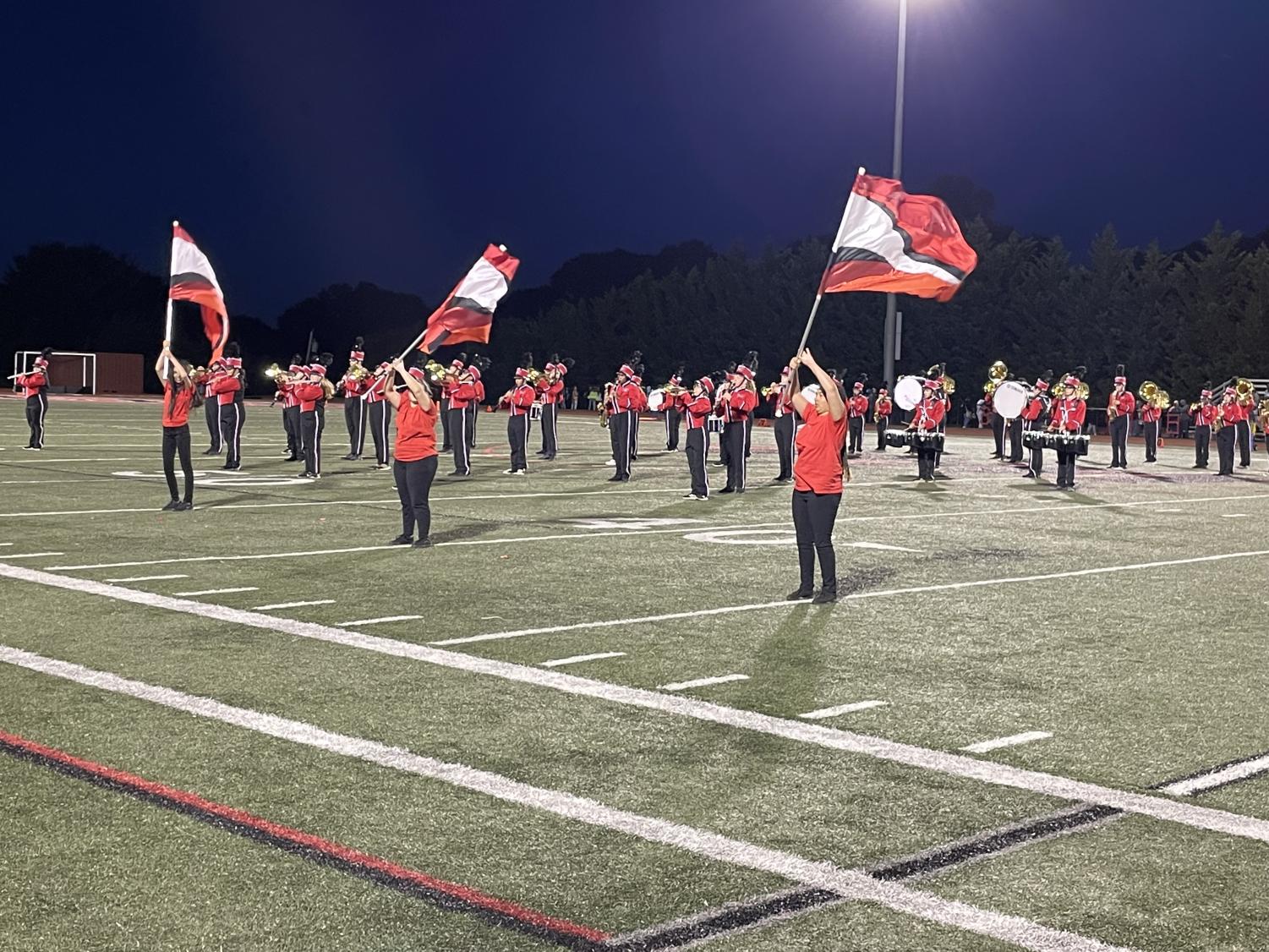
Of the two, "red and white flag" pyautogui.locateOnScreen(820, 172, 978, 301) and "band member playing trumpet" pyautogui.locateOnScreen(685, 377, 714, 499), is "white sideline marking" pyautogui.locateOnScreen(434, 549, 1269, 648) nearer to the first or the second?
"red and white flag" pyautogui.locateOnScreen(820, 172, 978, 301)

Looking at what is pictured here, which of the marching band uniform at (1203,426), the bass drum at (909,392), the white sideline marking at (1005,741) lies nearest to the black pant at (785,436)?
the bass drum at (909,392)

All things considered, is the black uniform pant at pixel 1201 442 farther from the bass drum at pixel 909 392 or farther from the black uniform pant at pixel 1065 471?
the black uniform pant at pixel 1065 471

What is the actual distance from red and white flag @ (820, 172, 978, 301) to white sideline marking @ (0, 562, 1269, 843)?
521cm

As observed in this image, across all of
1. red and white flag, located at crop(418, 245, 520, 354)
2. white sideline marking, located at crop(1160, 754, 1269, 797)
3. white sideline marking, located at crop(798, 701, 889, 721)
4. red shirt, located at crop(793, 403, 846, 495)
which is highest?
red and white flag, located at crop(418, 245, 520, 354)

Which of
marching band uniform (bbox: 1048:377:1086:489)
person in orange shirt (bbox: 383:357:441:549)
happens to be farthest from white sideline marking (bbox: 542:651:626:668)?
marching band uniform (bbox: 1048:377:1086:489)

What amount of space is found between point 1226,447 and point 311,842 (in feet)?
83.1

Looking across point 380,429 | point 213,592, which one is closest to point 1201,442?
point 380,429

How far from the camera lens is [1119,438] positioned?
28.6m

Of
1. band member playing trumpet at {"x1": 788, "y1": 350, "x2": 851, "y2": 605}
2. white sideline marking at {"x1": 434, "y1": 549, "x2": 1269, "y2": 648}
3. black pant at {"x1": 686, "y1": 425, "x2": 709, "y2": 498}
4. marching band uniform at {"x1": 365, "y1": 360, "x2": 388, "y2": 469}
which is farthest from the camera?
marching band uniform at {"x1": 365, "y1": 360, "x2": 388, "y2": 469}

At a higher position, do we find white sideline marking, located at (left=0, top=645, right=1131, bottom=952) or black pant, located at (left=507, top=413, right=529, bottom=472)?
black pant, located at (left=507, top=413, right=529, bottom=472)

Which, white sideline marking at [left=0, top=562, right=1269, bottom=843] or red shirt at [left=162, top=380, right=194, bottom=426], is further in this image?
red shirt at [left=162, top=380, right=194, bottom=426]

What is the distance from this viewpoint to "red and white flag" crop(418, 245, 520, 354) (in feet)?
52.7

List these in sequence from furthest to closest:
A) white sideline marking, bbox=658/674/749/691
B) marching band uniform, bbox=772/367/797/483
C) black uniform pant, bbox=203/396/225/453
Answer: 1. black uniform pant, bbox=203/396/225/453
2. marching band uniform, bbox=772/367/797/483
3. white sideline marking, bbox=658/674/749/691

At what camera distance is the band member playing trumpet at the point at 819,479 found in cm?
1045
